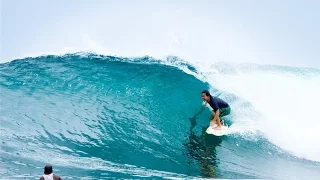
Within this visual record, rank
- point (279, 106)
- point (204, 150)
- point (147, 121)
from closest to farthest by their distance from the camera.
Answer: point (204, 150) < point (147, 121) < point (279, 106)

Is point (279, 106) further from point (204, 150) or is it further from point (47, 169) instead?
point (47, 169)

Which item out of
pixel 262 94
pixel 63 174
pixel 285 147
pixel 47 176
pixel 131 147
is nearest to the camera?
pixel 47 176

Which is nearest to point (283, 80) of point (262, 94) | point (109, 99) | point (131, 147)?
point (262, 94)

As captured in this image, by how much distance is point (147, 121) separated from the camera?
26.6 ft

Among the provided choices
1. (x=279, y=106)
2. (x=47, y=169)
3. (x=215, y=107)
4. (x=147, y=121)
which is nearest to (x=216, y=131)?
(x=215, y=107)

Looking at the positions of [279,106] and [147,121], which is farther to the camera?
[279,106]

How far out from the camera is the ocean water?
6.21 metres

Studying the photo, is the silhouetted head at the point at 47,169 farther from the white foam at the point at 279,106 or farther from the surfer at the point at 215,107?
the white foam at the point at 279,106

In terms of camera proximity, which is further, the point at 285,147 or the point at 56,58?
the point at 56,58

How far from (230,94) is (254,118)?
1217 millimetres

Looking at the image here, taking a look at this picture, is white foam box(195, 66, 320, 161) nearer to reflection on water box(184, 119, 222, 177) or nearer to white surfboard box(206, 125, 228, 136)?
white surfboard box(206, 125, 228, 136)

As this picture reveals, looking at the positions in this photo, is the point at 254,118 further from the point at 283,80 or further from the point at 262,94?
the point at 283,80

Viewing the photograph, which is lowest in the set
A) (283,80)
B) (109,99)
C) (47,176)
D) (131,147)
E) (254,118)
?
(47,176)

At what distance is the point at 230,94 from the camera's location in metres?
9.70
